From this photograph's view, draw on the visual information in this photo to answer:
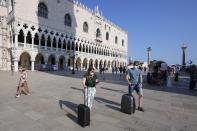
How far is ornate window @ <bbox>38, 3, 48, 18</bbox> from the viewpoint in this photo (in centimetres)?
3975

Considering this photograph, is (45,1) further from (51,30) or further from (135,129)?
(135,129)

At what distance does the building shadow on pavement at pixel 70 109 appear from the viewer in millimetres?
6086

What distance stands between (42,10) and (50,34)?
536 centimetres

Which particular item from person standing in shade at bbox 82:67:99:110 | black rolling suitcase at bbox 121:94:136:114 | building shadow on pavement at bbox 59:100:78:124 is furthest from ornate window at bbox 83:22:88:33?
person standing in shade at bbox 82:67:99:110

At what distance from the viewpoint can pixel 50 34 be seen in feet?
137

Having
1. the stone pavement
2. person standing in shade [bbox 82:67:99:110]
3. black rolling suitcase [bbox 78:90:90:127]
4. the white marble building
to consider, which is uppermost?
the white marble building

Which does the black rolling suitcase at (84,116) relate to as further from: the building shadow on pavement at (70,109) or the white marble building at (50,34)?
the white marble building at (50,34)

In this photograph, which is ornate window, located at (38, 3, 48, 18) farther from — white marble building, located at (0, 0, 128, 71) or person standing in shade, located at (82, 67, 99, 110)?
person standing in shade, located at (82, 67, 99, 110)

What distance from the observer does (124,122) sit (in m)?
5.69

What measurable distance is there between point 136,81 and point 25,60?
37.6 m

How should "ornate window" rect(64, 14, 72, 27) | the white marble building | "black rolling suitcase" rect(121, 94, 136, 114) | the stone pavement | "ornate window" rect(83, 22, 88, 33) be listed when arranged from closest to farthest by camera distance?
the stone pavement → "black rolling suitcase" rect(121, 94, 136, 114) → the white marble building → "ornate window" rect(64, 14, 72, 27) → "ornate window" rect(83, 22, 88, 33)

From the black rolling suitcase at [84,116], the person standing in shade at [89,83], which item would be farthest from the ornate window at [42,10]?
the black rolling suitcase at [84,116]

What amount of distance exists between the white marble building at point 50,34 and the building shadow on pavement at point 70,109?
23.4m

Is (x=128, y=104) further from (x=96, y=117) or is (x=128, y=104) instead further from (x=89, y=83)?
(x=89, y=83)
